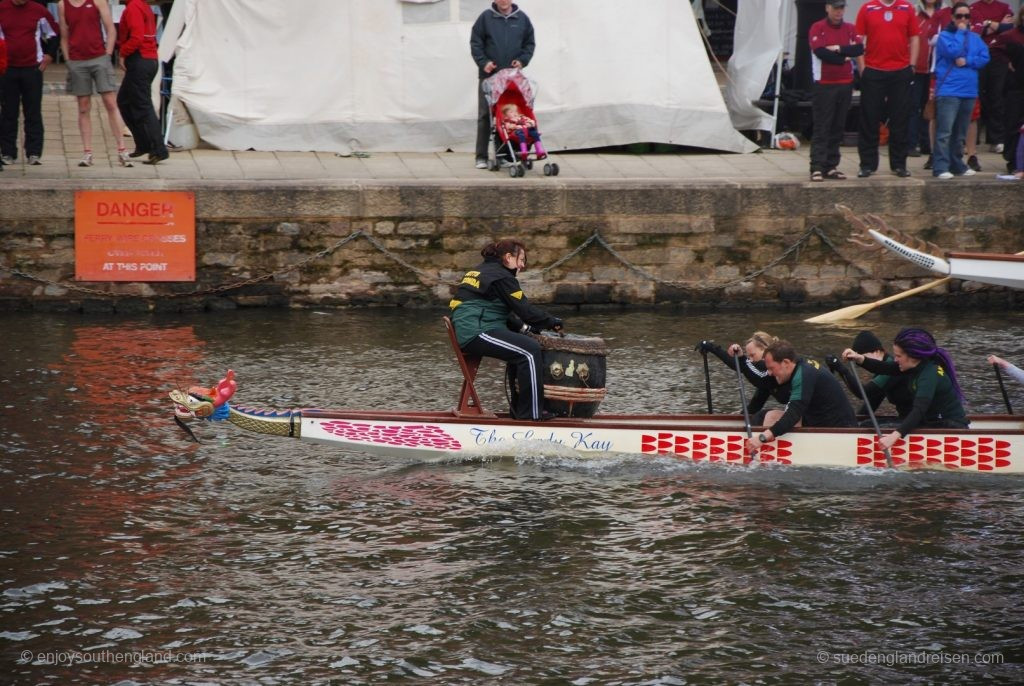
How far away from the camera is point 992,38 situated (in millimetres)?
15844

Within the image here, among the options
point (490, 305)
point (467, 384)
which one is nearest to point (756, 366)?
point (490, 305)

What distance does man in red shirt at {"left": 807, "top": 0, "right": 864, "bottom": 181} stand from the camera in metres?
14.6

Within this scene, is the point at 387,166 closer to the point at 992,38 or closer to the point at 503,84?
the point at 503,84

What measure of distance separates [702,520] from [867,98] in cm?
776

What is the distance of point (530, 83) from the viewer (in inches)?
602

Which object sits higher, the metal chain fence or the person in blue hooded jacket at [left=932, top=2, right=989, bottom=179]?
the person in blue hooded jacket at [left=932, top=2, right=989, bottom=179]

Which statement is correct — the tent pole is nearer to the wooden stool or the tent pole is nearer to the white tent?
the white tent

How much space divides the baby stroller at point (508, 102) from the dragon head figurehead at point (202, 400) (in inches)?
268

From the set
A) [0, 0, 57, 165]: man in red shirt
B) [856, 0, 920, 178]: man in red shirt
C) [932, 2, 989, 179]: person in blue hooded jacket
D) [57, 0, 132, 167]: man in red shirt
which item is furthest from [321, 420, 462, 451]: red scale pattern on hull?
[932, 2, 989, 179]: person in blue hooded jacket

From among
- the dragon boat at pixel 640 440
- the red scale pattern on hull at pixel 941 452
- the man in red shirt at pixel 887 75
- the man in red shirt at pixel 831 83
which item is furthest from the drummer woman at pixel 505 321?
the man in red shirt at pixel 887 75

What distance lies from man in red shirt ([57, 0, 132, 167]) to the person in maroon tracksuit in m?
0.16

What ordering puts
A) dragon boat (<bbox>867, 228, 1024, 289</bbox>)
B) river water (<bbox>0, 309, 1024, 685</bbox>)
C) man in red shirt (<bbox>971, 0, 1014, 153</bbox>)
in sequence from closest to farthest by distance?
river water (<bbox>0, 309, 1024, 685</bbox>)
dragon boat (<bbox>867, 228, 1024, 289</bbox>)
man in red shirt (<bbox>971, 0, 1014, 153</bbox>)

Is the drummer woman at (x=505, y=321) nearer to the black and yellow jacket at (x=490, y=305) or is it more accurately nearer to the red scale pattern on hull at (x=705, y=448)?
the black and yellow jacket at (x=490, y=305)

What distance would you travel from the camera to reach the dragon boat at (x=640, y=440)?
929 cm
